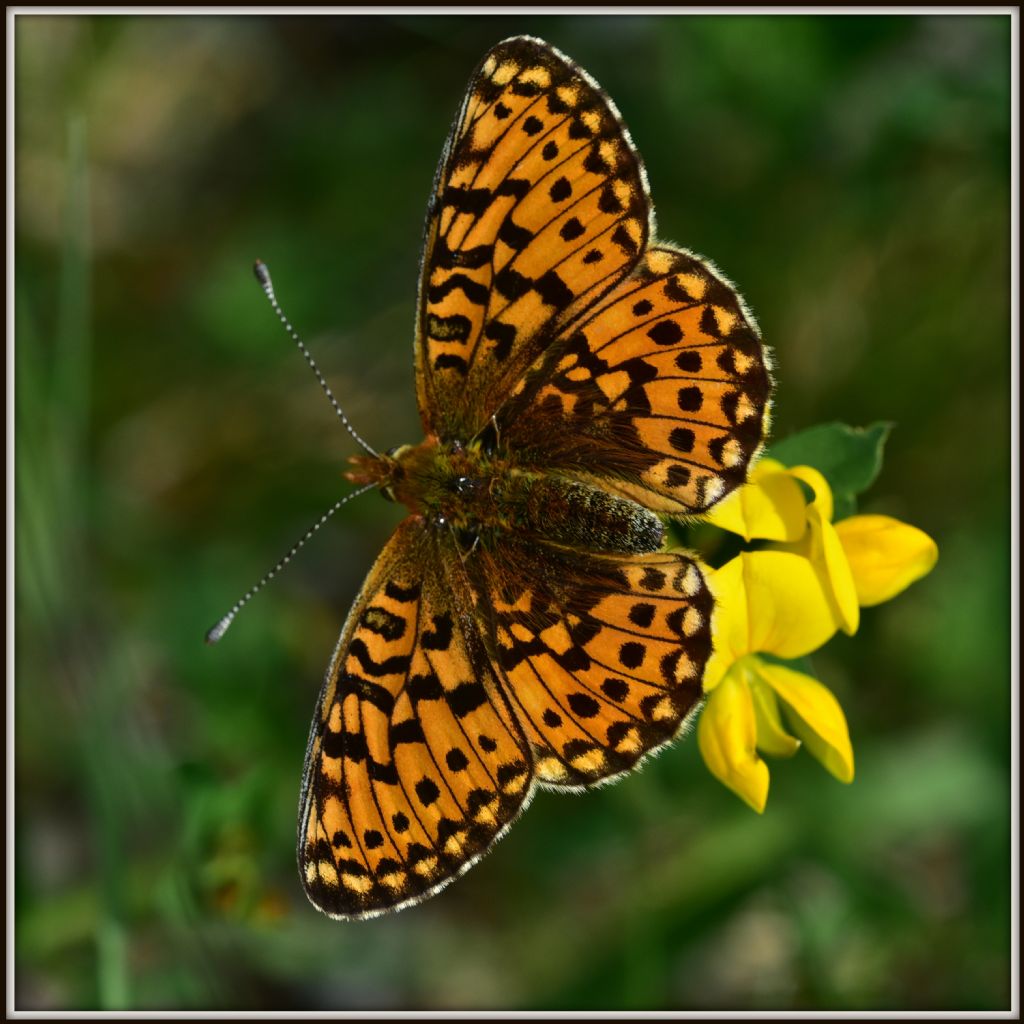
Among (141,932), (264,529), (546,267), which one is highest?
(546,267)

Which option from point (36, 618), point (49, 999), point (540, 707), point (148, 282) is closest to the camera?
point (540, 707)

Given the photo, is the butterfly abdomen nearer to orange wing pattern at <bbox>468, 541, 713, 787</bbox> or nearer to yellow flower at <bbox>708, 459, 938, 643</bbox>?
orange wing pattern at <bbox>468, 541, 713, 787</bbox>

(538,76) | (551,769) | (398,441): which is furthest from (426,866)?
(398,441)

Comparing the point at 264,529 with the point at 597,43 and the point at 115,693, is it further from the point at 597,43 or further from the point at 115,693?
the point at 597,43

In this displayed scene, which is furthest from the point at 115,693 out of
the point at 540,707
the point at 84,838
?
the point at 540,707

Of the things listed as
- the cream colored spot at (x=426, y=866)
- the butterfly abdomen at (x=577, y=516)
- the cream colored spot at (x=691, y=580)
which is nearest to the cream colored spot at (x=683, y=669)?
the cream colored spot at (x=691, y=580)

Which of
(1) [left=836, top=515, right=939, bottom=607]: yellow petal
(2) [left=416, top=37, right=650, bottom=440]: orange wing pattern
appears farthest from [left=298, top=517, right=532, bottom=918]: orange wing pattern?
(1) [left=836, top=515, right=939, bottom=607]: yellow petal
